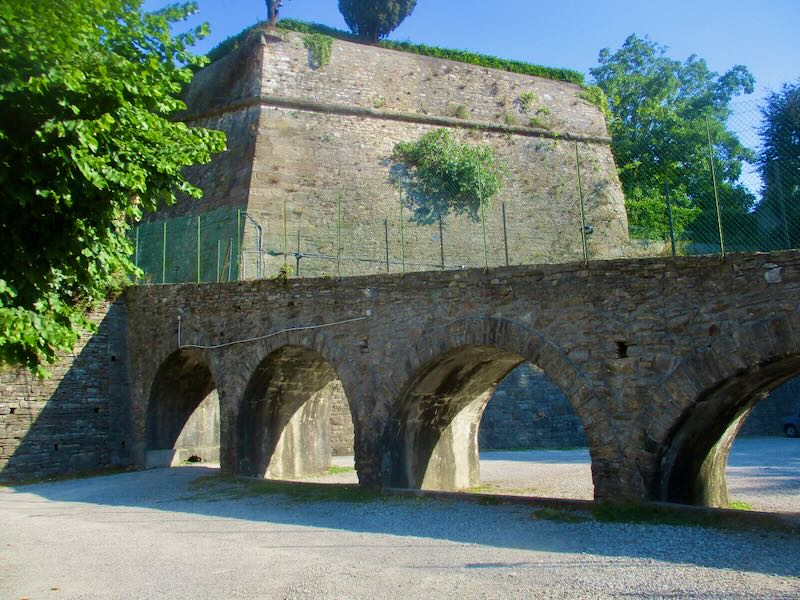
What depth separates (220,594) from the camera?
6.87 meters

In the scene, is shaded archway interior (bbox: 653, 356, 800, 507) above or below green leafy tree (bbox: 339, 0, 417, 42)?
below

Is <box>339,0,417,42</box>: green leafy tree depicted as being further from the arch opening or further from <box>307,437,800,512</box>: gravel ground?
the arch opening

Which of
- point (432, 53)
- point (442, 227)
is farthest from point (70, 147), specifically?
point (432, 53)

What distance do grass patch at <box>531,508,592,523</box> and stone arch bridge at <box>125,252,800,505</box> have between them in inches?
25.3

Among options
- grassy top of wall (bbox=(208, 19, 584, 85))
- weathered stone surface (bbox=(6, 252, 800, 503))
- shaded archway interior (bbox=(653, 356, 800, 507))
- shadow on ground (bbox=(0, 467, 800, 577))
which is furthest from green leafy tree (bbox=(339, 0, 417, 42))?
shaded archway interior (bbox=(653, 356, 800, 507))

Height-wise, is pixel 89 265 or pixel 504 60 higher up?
pixel 504 60

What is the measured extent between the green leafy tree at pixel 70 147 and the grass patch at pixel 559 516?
18.8 ft

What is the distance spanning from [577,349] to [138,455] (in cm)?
1079

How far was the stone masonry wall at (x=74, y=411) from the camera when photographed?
52.4 ft

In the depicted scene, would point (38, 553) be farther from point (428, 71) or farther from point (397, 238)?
point (428, 71)

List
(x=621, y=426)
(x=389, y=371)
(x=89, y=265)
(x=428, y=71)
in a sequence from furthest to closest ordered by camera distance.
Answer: (x=428, y=71), (x=389, y=371), (x=621, y=426), (x=89, y=265)

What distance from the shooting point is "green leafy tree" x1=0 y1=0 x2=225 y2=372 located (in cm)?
686

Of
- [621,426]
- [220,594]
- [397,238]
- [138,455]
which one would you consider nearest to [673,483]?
[621,426]

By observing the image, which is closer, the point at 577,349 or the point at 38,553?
the point at 38,553
